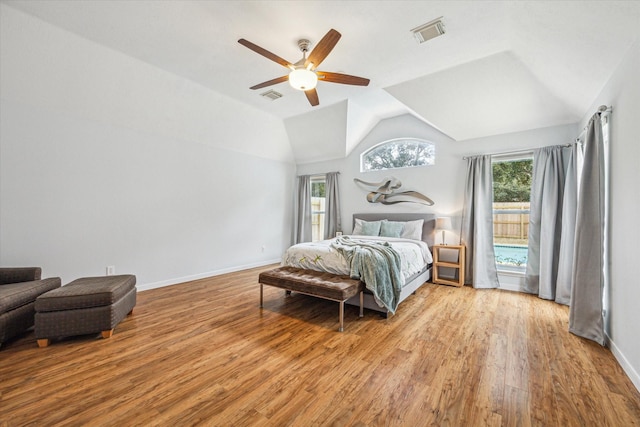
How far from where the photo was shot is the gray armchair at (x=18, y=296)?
2279mm

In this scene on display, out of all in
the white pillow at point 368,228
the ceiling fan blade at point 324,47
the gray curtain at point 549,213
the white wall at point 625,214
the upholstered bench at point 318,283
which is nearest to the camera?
the white wall at point 625,214

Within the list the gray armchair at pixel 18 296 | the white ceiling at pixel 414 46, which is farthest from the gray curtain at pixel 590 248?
the gray armchair at pixel 18 296

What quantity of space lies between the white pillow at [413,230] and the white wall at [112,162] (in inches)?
134

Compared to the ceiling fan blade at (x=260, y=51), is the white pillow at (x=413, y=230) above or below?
below

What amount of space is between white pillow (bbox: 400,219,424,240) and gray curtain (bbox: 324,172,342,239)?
1630 mm

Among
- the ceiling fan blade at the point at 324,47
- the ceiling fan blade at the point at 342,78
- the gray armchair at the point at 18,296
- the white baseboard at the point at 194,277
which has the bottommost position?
the white baseboard at the point at 194,277

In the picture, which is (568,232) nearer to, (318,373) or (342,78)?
(342,78)

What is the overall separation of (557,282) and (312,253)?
11.3 ft

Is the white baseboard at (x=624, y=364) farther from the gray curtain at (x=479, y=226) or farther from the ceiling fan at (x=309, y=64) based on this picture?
the ceiling fan at (x=309, y=64)

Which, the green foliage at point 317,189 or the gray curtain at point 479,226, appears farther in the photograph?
the green foliage at point 317,189

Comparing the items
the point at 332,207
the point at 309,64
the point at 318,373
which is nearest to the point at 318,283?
the point at 318,373

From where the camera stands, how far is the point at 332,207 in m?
6.24

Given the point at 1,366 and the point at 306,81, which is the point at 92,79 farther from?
the point at 1,366

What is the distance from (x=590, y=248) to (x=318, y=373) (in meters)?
2.84
